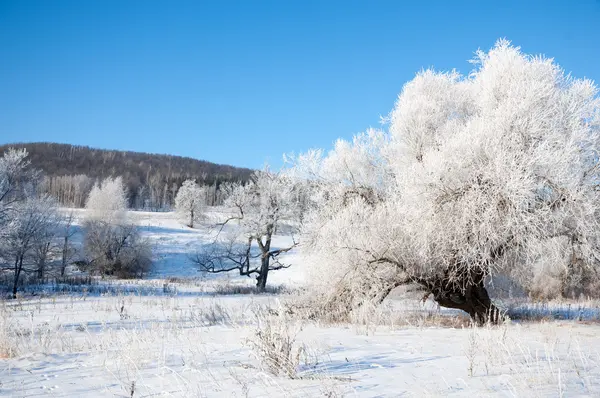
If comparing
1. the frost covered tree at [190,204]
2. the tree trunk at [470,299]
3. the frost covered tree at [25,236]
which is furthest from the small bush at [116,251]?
the tree trunk at [470,299]

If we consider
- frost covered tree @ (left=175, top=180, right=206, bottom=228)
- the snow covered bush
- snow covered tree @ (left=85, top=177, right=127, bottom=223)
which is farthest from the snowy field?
frost covered tree @ (left=175, top=180, right=206, bottom=228)

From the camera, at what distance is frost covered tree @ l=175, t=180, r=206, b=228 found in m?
81.1

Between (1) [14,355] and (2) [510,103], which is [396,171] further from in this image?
(1) [14,355]

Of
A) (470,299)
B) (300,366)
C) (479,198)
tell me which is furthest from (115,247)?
(300,366)

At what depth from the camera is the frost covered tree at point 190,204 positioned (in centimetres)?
8106

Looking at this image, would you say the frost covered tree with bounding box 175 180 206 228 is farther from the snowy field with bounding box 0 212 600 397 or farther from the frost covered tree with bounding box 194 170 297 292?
the snowy field with bounding box 0 212 600 397

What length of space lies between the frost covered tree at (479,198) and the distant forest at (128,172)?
113 m

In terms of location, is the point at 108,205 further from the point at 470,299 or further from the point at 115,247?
the point at 470,299

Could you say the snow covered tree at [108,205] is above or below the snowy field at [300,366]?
above

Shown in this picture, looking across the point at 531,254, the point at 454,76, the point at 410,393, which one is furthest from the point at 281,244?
the point at 410,393

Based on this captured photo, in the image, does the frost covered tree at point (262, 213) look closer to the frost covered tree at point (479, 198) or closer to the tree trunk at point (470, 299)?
the frost covered tree at point (479, 198)

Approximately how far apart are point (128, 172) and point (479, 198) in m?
160

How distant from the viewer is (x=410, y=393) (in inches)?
163

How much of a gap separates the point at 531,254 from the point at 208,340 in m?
7.90
